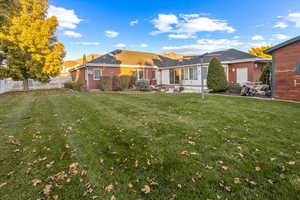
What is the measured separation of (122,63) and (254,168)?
18427 millimetres

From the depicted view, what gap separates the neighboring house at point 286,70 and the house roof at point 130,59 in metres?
13.1

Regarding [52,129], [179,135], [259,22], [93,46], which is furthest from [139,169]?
[93,46]

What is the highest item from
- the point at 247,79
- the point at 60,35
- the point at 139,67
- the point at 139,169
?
the point at 60,35

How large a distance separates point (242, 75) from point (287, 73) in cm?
761

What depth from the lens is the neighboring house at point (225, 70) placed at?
49.3 feet

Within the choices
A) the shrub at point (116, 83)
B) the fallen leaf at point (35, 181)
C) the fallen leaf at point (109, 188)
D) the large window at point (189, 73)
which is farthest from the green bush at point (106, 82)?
the fallen leaf at point (109, 188)

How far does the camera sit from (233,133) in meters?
4.01

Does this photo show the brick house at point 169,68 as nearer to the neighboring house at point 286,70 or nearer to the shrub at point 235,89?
the shrub at point 235,89

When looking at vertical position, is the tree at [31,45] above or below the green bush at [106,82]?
above

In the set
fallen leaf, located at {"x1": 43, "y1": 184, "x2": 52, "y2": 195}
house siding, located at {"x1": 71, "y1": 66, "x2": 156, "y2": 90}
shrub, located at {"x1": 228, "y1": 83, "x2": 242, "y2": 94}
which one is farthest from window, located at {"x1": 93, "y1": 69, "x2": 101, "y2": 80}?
fallen leaf, located at {"x1": 43, "y1": 184, "x2": 52, "y2": 195}

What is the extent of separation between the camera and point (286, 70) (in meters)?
8.33

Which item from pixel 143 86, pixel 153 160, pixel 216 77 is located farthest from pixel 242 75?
pixel 153 160

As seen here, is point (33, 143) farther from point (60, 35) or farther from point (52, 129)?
point (60, 35)

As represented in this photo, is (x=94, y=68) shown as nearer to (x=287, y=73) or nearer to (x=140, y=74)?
(x=140, y=74)
